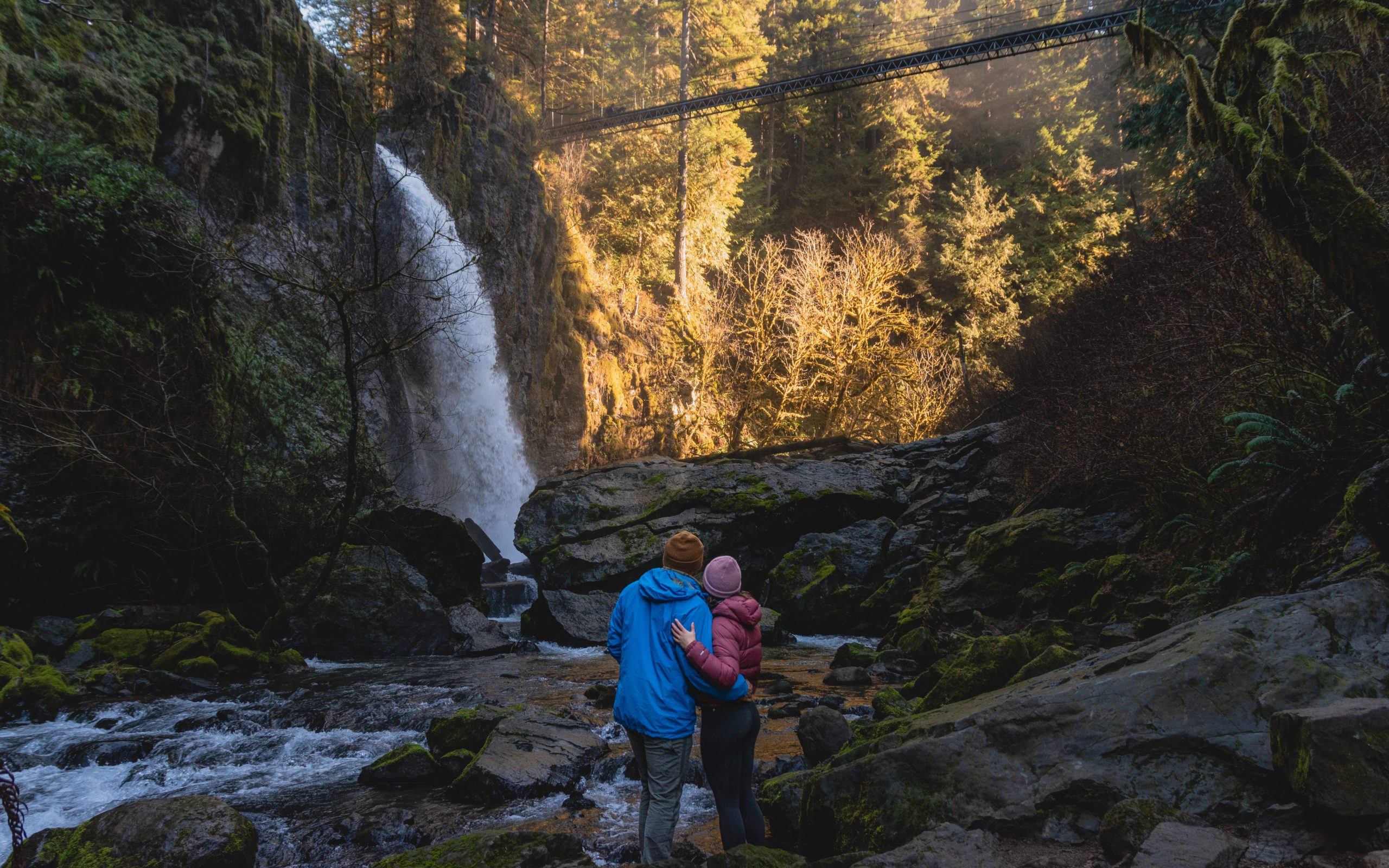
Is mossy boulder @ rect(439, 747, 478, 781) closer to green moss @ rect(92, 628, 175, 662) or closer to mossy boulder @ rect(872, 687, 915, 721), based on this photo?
mossy boulder @ rect(872, 687, 915, 721)

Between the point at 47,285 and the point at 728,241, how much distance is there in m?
25.5

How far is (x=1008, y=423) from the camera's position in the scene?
668 inches

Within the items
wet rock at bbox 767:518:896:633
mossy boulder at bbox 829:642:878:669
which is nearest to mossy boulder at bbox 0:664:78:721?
mossy boulder at bbox 829:642:878:669

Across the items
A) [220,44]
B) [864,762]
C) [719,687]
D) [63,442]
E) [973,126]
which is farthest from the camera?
[973,126]

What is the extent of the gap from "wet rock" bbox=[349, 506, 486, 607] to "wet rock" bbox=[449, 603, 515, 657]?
2.49ft

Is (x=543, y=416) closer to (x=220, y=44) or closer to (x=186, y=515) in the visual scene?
(x=220, y=44)

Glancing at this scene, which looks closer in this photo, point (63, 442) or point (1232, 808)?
point (1232, 808)

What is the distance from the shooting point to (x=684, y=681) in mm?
3564

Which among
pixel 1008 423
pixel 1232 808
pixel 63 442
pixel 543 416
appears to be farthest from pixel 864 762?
pixel 543 416

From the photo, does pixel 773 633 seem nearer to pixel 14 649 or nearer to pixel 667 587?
pixel 667 587

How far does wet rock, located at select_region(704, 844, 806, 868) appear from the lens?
10.9 feet

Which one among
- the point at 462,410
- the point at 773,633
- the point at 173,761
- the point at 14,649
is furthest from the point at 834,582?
the point at 462,410

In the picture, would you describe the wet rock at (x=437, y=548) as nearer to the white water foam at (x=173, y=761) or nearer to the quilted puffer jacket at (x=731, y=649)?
the white water foam at (x=173, y=761)

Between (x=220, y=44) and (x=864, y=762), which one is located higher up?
(x=220, y=44)
